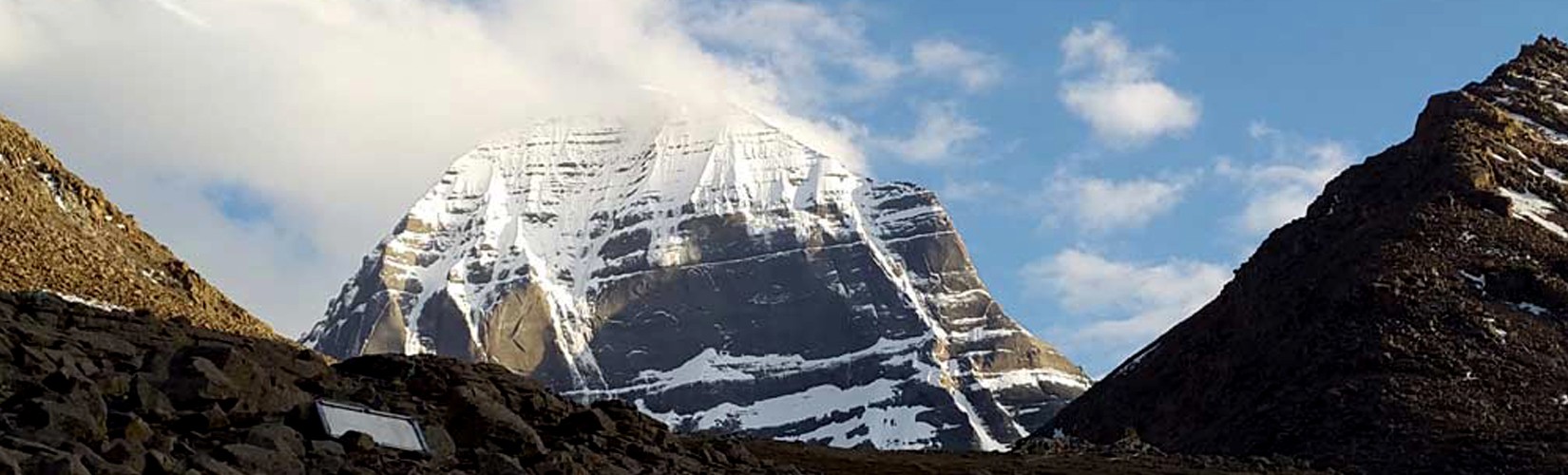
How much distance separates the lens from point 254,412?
103 ft

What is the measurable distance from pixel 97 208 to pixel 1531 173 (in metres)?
101

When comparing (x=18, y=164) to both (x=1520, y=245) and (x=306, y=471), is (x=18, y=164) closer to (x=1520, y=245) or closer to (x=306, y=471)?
(x=306, y=471)

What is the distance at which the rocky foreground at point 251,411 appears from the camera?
26516mm

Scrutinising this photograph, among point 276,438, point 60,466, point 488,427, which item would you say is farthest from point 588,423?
point 60,466

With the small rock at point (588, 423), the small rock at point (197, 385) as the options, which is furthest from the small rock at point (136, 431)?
the small rock at point (588, 423)

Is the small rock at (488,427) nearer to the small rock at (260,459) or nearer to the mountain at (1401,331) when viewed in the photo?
the small rock at (260,459)

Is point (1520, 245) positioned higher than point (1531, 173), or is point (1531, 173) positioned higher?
point (1531, 173)

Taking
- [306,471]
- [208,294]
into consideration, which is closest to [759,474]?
[306,471]

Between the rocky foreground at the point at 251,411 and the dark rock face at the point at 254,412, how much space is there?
40 mm

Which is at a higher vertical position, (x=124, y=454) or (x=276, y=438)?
(x=276, y=438)

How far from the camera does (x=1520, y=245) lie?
122 metres

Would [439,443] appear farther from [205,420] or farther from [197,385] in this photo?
[205,420]

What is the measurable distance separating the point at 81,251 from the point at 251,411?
5952 cm

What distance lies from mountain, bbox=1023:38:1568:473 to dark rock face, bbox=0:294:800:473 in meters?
58.7
